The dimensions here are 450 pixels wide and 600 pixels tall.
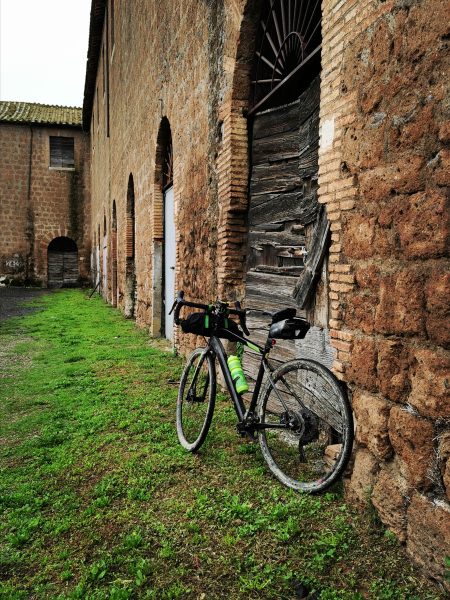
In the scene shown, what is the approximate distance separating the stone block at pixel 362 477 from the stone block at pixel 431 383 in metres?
0.50

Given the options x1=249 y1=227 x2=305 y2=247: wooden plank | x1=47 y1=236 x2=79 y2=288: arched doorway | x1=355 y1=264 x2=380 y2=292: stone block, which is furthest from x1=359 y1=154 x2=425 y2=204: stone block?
x1=47 y1=236 x2=79 y2=288: arched doorway

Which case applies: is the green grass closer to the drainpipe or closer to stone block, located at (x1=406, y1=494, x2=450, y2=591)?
stone block, located at (x1=406, y1=494, x2=450, y2=591)

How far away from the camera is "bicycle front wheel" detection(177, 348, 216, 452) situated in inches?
142

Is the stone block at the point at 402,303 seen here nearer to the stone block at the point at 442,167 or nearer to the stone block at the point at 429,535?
the stone block at the point at 442,167

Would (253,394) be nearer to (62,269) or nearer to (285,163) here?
(285,163)

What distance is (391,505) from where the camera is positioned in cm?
231

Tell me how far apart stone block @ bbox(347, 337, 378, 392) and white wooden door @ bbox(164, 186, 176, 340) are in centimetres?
582

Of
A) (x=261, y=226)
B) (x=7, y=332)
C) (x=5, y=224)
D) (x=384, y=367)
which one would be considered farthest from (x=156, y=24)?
(x=5, y=224)

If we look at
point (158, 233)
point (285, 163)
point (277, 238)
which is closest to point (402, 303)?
point (277, 238)

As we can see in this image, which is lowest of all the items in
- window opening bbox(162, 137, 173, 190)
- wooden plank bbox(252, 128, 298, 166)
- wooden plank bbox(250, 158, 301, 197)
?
wooden plank bbox(250, 158, 301, 197)

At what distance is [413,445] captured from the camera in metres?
2.16

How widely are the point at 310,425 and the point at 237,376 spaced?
66cm

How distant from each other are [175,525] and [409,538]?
1.20m

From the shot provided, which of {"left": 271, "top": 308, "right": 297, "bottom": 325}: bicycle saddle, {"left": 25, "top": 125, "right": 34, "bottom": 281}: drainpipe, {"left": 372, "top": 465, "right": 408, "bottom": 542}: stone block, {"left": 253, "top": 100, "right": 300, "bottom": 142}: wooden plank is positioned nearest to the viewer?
{"left": 372, "top": 465, "right": 408, "bottom": 542}: stone block
